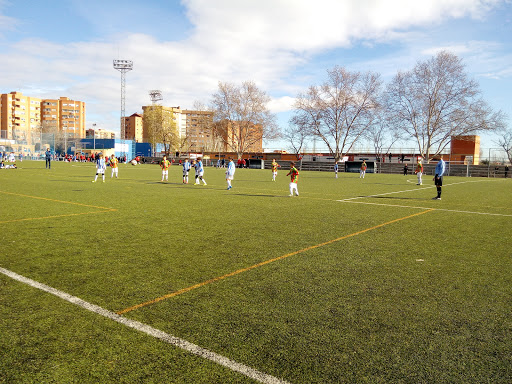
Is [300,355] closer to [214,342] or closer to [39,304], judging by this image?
[214,342]

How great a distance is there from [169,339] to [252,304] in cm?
119

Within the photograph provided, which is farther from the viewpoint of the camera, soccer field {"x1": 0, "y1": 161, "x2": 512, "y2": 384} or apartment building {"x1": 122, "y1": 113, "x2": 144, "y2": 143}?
apartment building {"x1": 122, "y1": 113, "x2": 144, "y2": 143}

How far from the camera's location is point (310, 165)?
6353 centimetres

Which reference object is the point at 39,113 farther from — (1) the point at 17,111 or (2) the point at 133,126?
(2) the point at 133,126

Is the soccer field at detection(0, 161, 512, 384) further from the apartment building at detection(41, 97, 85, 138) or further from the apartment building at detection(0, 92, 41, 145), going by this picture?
the apartment building at detection(41, 97, 85, 138)

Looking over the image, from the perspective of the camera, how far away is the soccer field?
3.15m

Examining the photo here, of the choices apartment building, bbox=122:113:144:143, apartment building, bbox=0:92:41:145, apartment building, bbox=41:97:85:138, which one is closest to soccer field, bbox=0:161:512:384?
apartment building, bbox=0:92:41:145

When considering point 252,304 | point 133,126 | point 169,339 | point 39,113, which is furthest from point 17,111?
point 169,339

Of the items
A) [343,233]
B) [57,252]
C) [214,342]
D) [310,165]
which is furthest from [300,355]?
[310,165]

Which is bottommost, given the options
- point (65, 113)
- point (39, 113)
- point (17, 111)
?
point (17, 111)

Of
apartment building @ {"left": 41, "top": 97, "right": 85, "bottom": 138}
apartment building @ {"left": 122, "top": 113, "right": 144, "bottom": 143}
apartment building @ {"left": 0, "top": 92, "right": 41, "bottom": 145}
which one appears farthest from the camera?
apartment building @ {"left": 122, "top": 113, "right": 144, "bottom": 143}

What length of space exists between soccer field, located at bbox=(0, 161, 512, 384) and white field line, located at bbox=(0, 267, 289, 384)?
2 centimetres

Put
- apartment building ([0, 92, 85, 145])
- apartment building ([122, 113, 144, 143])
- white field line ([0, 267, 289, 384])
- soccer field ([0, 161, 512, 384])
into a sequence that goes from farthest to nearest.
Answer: apartment building ([122, 113, 144, 143]), apartment building ([0, 92, 85, 145]), soccer field ([0, 161, 512, 384]), white field line ([0, 267, 289, 384])

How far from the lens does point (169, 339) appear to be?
3.57 metres
